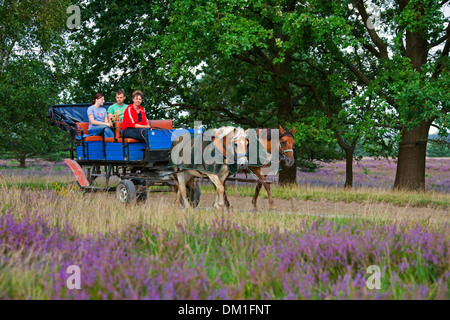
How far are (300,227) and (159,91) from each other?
42.1ft

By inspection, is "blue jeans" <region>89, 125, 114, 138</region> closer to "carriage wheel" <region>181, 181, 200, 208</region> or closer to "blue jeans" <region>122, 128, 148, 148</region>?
"blue jeans" <region>122, 128, 148, 148</region>

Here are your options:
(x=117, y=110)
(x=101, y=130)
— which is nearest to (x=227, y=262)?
(x=101, y=130)

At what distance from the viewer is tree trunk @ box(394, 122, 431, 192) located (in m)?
16.4

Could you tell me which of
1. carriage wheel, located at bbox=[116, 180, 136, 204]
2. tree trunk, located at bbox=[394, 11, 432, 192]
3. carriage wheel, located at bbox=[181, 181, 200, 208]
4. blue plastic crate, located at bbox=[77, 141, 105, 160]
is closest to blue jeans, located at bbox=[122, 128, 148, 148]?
blue plastic crate, located at bbox=[77, 141, 105, 160]

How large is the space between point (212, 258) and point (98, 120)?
7676 mm

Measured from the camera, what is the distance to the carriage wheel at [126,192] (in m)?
10.2

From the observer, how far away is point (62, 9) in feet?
55.7

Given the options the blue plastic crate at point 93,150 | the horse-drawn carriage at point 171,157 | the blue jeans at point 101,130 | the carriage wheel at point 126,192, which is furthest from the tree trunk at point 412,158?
the blue plastic crate at point 93,150

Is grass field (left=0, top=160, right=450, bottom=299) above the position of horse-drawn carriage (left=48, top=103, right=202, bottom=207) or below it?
below

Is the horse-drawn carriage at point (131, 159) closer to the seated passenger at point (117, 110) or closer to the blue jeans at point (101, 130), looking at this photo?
the blue jeans at point (101, 130)

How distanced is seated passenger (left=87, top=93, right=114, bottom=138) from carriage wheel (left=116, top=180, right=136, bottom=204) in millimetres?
1409

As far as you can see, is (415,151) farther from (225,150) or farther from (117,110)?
(117,110)
